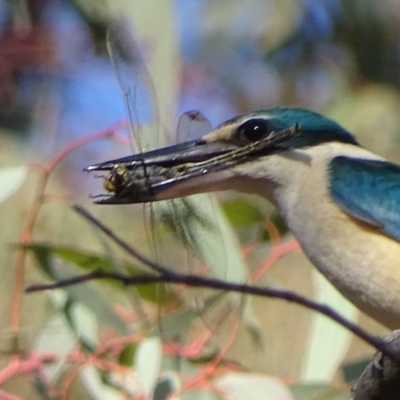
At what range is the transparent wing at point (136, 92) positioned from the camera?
616 millimetres

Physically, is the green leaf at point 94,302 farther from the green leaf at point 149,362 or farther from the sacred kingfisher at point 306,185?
the sacred kingfisher at point 306,185

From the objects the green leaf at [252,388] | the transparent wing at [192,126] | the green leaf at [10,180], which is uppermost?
the transparent wing at [192,126]

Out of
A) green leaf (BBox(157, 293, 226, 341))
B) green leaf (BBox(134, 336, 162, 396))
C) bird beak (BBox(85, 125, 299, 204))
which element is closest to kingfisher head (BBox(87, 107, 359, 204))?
bird beak (BBox(85, 125, 299, 204))

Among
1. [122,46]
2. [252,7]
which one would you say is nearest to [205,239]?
[122,46]

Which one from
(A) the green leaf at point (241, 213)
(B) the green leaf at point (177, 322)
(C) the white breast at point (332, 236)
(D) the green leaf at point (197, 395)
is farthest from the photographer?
(A) the green leaf at point (241, 213)

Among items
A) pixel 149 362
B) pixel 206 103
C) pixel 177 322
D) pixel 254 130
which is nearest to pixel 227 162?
pixel 254 130

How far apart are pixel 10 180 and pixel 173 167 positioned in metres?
0.37

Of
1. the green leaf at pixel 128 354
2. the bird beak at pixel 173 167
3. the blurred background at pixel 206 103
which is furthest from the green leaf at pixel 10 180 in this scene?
the bird beak at pixel 173 167

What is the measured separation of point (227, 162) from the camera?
58cm

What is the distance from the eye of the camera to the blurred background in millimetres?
938

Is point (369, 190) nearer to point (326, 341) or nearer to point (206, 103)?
point (326, 341)

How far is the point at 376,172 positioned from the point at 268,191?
0.09m

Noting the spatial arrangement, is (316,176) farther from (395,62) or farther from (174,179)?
(395,62)

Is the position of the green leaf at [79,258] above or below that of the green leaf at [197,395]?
above
